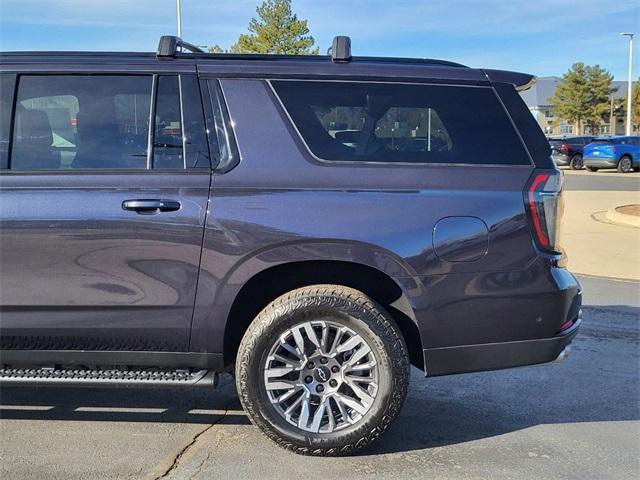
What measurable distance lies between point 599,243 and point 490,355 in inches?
313

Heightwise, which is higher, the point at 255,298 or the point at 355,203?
the point at 355,203

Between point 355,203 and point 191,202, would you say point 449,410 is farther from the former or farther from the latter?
point 191,202

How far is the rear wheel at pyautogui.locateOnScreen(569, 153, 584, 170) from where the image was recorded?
32.1 metres

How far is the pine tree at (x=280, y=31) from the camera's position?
81.7 ft

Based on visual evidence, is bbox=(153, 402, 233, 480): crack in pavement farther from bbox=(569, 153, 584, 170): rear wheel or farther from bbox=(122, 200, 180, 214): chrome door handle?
bbox=(569, 153, 584, 170): rear wheel

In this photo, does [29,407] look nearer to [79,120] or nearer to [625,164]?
[79,120]

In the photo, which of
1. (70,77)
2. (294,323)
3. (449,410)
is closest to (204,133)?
(70,77)

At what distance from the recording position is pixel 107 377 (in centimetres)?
341

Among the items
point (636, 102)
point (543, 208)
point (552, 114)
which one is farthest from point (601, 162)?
point (552, 114)

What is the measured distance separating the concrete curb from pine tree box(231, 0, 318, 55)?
15014 millimetres

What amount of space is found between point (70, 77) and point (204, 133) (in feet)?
2.71

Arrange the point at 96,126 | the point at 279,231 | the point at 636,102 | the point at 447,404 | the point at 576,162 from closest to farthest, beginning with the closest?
the point at 279,231 → the point at 96,126 → the point at 447,404 → the point at 576,162 → the point at 636,102

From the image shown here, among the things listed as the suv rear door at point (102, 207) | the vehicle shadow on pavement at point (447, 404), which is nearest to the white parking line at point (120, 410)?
the vehicle shadow on pavement at point (447, 404)

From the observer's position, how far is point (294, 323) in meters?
3.38
